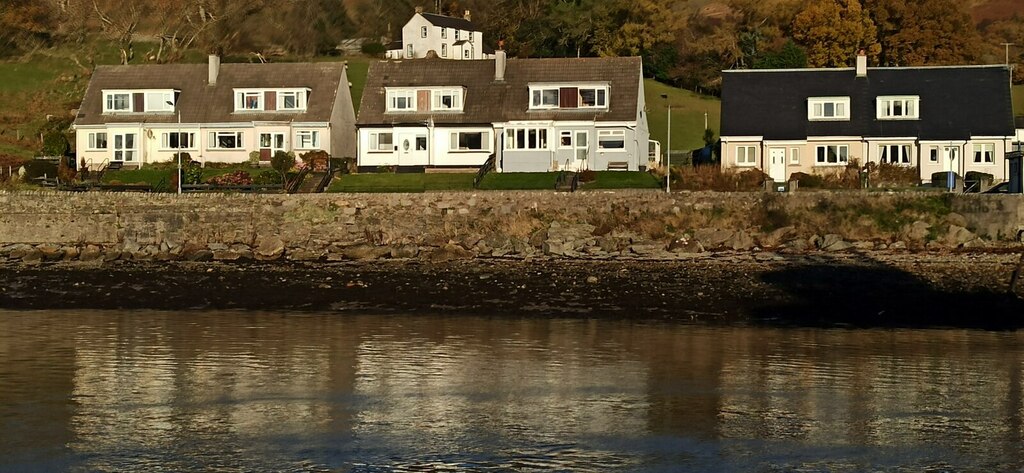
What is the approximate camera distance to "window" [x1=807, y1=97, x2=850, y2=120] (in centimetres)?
6212

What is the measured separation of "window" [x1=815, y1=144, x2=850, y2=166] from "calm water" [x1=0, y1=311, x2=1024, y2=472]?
29554 mm

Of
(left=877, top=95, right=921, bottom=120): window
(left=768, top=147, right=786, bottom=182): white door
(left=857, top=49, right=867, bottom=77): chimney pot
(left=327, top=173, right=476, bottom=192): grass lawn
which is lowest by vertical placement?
(left=327, top=173, right=476, bottom=192): grass lawn

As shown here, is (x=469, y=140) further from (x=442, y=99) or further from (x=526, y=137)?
(x=526, y=137)

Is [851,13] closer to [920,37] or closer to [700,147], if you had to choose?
[920,37]

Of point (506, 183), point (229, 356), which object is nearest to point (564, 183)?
point (506, 183)

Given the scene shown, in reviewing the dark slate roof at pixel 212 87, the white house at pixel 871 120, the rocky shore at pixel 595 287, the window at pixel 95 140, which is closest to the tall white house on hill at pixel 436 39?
the dark slate roof at pixel 212 87

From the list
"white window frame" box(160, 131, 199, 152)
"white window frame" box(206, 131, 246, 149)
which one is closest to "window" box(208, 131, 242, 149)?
"white window frame" box(206, 131, 246, 149)

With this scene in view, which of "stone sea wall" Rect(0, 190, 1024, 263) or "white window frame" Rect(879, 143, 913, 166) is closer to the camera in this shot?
"stone sea wall" Rect(0, 190, 1024, 263)

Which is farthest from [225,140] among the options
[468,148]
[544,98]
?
[544,98]

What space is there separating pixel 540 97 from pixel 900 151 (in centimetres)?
1646

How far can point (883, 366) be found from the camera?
90.2 ft

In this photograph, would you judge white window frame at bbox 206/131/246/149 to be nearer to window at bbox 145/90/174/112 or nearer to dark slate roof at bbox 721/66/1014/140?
window at bbox 145/90/174/112

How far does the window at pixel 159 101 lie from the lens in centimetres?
6700

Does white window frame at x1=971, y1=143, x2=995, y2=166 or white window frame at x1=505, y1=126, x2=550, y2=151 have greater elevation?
white window frame at x1=505, y1=126, x2=550, y2=151
